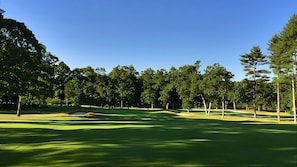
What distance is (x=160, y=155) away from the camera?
10016 mm

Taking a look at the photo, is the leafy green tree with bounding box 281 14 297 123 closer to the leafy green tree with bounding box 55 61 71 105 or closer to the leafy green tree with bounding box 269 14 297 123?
the leafy green tree with bounding box 269 14 297 123

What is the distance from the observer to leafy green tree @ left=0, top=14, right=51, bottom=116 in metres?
22.5

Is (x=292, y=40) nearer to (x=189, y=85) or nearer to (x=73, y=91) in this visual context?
(x=189, y=85)

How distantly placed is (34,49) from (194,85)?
46698 millimetres

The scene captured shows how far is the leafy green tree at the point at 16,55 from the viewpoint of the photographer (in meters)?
22.5

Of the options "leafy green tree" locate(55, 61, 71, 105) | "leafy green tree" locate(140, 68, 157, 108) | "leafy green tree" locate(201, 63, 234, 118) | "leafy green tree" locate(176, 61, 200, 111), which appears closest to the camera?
"leafy green tree" locate(201, 63, 234, 118)

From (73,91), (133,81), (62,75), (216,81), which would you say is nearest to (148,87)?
(133,81)

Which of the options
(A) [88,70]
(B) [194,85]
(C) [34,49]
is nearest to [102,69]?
(A) [88,70]

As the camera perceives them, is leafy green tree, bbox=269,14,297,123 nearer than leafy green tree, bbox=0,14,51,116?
No

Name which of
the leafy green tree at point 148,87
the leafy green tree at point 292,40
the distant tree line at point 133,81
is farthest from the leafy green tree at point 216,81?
the leafy green tree at point 148,87

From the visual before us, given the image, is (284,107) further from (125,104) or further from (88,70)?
(88,70)

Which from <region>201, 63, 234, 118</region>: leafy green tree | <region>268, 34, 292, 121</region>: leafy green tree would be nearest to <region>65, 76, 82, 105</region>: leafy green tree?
<region>201, 63, 234, 118</region>: leafy green tree

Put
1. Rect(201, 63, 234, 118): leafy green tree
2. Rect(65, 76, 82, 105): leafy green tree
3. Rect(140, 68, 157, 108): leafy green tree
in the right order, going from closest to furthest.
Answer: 1. Rect(201, 63, 234, 118): leafy green tree
2. Rect(65, 76, 82, 105): leafy green tree
3. Rect(140, 68, 157, 108): leafy green tree

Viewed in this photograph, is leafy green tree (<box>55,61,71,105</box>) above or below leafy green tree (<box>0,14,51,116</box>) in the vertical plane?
above
